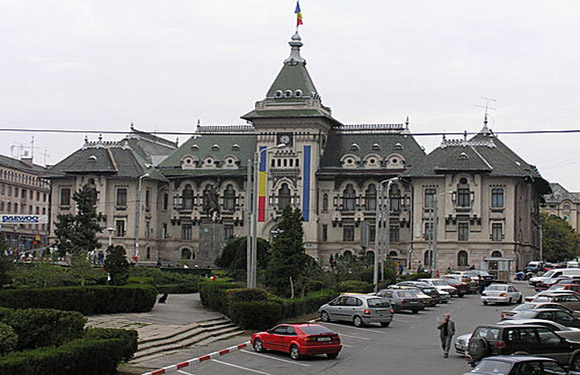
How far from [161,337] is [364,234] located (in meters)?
29.4

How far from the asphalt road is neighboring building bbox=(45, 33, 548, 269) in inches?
2071

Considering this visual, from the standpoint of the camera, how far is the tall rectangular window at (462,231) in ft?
307

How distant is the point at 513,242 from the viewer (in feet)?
302

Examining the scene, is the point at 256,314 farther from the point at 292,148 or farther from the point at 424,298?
the point at 292,148

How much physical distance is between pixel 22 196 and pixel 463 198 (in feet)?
219

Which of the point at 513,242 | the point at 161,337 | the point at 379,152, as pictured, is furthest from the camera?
the point at 379,152

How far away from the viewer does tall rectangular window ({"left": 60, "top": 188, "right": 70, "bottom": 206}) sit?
104 m

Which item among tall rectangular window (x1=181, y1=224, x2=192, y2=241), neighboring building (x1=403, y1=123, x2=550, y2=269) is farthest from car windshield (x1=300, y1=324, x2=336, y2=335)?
tall rectangular window (x1=181, y1=224, x2=192, y2=241)

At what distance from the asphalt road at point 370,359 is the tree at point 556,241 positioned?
337 feet

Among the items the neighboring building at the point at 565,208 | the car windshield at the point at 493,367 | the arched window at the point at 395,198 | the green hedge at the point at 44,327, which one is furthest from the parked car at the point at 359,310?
the neighboring building at the point at 565,208

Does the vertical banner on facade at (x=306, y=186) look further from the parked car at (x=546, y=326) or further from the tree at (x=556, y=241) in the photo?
the parked car at (x=546, y=326)

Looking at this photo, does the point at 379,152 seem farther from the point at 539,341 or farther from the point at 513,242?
the point at 539,341

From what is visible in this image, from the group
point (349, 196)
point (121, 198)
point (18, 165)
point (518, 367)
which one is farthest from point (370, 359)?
point (18, 165)

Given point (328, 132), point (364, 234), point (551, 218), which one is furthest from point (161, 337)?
point (551, 218)
